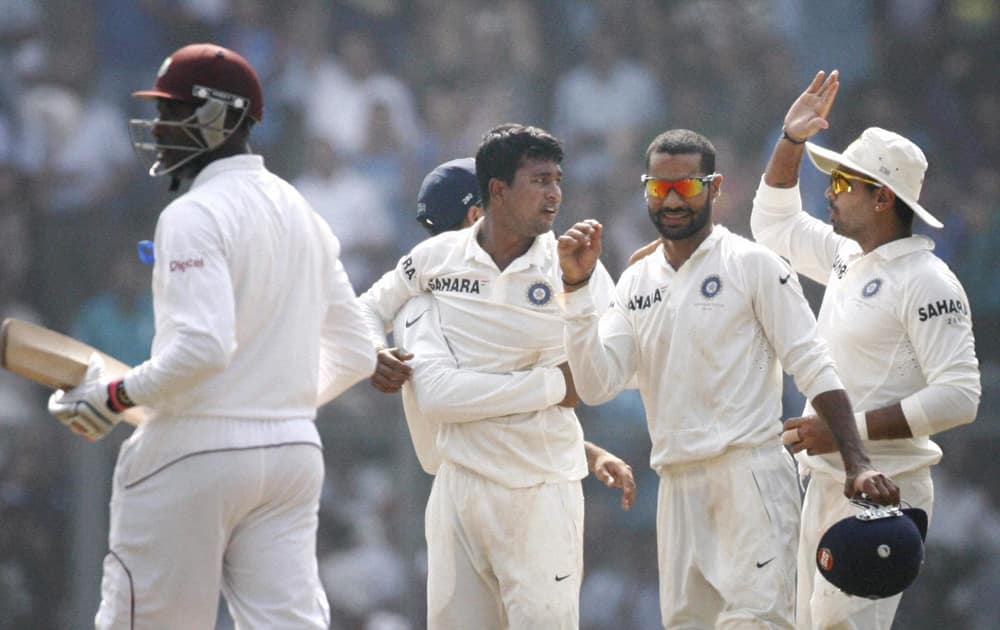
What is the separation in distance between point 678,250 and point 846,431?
0.86 m

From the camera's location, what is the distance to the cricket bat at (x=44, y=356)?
181 inches

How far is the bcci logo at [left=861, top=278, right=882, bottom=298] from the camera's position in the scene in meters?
5.79

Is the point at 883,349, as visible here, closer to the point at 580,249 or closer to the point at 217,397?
the point at 580,249

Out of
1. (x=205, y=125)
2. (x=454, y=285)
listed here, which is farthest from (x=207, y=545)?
(x=454, y=285)

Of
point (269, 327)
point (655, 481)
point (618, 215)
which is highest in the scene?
point (269, 327)

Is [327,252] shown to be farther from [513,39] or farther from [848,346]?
[513,39]

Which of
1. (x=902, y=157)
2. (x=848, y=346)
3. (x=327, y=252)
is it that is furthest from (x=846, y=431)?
(x=327, y=252)

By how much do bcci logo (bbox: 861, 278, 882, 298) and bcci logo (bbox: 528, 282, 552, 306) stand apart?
1.11 m

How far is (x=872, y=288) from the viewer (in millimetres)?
5805

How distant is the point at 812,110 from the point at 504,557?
213 cm

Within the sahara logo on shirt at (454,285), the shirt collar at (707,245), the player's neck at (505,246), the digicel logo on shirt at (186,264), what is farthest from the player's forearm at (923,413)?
the digicel logo on shirt at (186,264)

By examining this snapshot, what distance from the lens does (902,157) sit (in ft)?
19.5

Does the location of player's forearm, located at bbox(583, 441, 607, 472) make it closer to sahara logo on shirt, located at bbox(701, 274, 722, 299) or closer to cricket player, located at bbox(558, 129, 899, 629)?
cricket player, located at bbox(558, 129, 899, 629)

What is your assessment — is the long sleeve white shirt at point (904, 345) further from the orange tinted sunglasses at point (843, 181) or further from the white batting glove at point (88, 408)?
the white batting glove at point (88, 408)
